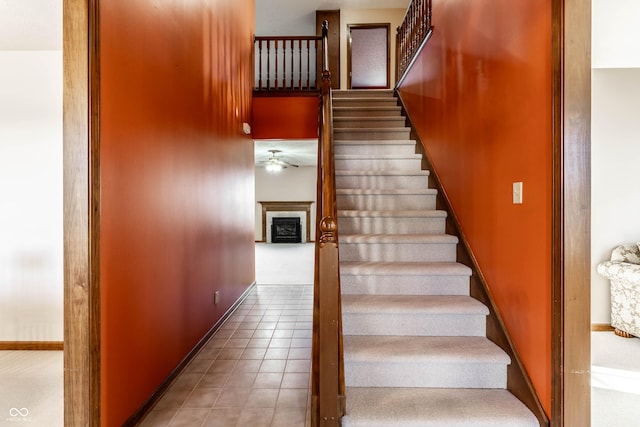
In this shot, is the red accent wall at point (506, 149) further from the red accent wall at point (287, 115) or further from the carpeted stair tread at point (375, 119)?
the red accent wall at point (287, 115)

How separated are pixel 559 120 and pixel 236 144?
326 centimetres

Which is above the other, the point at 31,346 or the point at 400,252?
the point at 400,252

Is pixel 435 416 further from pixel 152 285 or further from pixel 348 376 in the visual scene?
pixel 152 285

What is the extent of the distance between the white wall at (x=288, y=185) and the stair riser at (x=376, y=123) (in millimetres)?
6980

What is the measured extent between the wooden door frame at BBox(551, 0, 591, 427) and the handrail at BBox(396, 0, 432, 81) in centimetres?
213

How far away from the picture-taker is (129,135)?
1.82 metres

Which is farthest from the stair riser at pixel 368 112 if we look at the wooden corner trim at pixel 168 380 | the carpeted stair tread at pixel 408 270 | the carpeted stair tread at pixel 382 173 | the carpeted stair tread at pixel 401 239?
the wooden corner trim at pixel 168 380

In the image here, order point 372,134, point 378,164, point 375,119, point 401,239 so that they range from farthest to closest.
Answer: point 375,119 < point 372,134 < point 378,164 < point 401,239

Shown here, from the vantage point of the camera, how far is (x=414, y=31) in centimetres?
425

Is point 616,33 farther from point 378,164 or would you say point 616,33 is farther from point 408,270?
point 408,270

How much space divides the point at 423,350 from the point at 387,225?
1.12 meters

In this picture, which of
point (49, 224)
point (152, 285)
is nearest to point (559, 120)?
point (152, 285)

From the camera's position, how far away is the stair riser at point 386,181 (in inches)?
129

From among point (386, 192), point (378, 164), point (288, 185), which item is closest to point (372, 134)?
point (378, 164)
